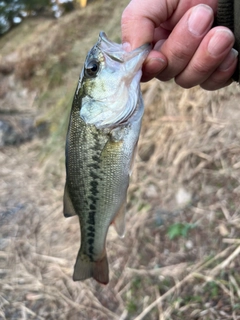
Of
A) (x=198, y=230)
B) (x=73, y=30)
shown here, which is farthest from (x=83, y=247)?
(x=73, y=30)

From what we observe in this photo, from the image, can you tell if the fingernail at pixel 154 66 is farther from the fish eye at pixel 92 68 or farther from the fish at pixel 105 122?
the fish eye at pixel 92 68

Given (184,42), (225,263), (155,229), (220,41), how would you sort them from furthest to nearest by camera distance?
1. (155,229)
2. (225,263)
3. (184,42)
4. (220,41)

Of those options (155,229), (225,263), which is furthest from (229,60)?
(155,229)

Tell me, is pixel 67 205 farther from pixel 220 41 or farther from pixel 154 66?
pixel 220 41

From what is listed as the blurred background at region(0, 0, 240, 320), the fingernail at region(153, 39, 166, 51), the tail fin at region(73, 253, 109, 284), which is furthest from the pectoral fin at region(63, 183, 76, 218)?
the blurred background at region(0, 0, 240, 320)

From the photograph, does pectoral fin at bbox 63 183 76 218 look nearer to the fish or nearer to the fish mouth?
the fish

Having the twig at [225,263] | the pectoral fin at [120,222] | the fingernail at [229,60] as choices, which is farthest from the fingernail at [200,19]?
the twig at [225,263]

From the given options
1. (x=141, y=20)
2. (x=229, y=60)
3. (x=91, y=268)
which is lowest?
(x=91, y=268)
